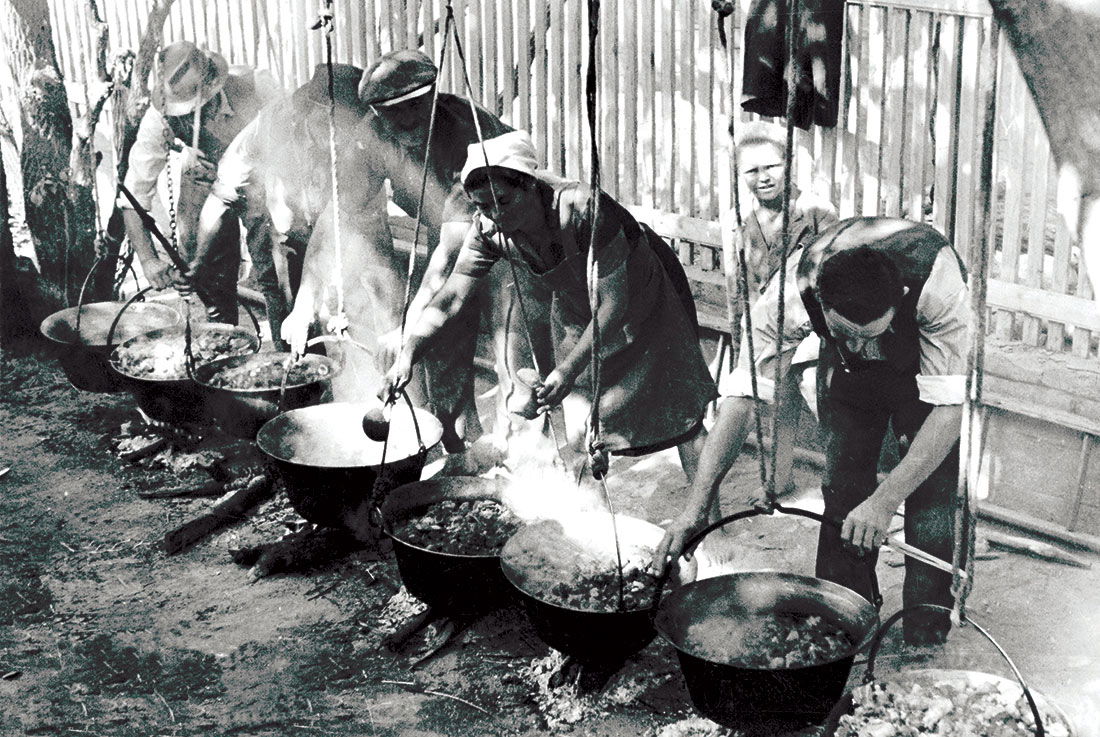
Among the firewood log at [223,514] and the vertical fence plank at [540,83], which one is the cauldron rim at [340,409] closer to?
the firewood log at [223,514]

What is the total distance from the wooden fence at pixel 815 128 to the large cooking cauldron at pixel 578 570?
2.05 metres

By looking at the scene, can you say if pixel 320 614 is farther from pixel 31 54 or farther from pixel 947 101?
pixel 31 54

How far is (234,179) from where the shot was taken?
8359 millimetres

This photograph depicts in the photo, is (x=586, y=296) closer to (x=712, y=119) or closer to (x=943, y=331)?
(x=943, y=331)

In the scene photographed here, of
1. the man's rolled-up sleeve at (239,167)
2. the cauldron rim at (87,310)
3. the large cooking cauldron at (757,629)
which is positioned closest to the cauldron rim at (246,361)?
the cauldron rim at (87,310)

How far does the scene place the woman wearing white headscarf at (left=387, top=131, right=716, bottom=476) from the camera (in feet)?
17.5

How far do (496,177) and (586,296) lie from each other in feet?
3.04

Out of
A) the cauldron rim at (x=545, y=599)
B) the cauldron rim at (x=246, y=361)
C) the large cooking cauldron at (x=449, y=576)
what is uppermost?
the cauldron rim at (x=246, y=361)

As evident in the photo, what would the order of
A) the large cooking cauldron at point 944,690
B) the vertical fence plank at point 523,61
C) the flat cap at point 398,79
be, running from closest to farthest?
the large cooking cauldron at point 944,690, the flat cap at point 398,79, the vertical fence plank at point 523,61

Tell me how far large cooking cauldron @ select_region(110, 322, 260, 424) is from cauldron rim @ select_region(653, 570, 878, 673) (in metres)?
3.91

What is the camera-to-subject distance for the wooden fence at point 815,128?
6090 mm

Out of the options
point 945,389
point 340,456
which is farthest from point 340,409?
point 945,389

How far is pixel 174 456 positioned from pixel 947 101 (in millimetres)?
5424

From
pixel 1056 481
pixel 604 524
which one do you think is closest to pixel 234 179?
pixel 604 524
